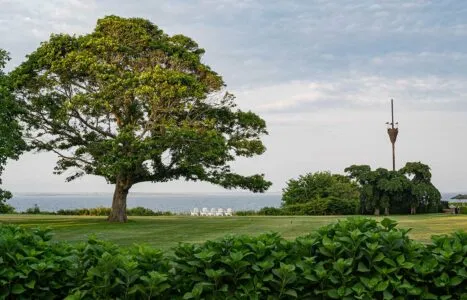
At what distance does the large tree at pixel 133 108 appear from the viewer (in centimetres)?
2395

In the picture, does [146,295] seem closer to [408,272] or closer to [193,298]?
[193,298]

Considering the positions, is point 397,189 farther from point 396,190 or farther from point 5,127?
point 5,127

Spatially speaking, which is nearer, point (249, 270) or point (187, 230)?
point (249, 270)

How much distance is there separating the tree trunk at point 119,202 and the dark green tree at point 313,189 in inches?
948

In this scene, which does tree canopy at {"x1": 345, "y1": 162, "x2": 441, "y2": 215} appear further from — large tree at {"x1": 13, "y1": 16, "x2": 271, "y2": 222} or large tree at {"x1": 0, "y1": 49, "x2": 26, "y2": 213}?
large tree at {"x1": 0, "y1": 49, "x2": 26, "y2": 213}

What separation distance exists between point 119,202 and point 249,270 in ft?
77.8

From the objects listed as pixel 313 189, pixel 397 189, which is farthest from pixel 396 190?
pixel 313 189

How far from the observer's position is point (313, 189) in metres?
49.7

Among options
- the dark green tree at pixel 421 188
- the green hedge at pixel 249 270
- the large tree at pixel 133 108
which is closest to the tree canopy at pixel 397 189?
the dark green tree at pixel 421 188

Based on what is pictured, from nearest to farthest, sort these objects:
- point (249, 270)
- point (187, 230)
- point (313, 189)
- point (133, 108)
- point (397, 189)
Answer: point (249, 270), point (187, 230), point (133, 108), point (397, 189), point (313, 189)

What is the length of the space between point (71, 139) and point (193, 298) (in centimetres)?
2386

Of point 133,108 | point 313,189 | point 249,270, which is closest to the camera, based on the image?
point 249,270

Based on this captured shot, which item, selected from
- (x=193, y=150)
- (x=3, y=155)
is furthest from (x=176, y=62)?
(x=3, y=155)

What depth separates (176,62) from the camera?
25609mm
